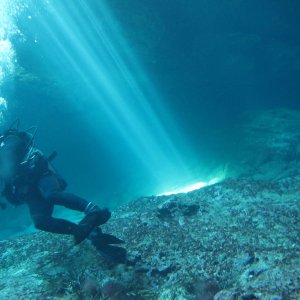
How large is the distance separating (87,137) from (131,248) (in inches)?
607

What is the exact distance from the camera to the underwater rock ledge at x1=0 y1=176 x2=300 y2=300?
3.57 metres

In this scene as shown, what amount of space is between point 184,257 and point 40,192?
270cm

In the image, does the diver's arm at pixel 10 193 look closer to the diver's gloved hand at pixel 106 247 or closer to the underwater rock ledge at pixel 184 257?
the underwater rock ledge at pixel 184 257

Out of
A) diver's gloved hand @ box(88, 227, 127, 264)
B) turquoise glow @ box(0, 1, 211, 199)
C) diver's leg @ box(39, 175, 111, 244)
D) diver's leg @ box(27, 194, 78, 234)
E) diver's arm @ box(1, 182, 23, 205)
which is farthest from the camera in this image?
turquoise glow @ box(0, 1, 211, 199)

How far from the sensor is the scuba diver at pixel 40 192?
14.6 feet

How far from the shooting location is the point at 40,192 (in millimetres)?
5066

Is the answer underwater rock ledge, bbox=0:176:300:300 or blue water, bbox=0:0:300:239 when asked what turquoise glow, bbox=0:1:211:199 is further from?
underwater rock ledge, bbox=0:176:300:300

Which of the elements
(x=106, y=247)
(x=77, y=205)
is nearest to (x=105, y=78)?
(x=77, y=205)

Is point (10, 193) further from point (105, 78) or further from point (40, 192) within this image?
point (105, 78)

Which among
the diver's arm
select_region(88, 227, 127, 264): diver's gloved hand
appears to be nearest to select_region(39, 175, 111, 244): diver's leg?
select_region(88, 227, 127, 264): diver's gloved hand

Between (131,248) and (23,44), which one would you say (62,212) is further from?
(131,248)

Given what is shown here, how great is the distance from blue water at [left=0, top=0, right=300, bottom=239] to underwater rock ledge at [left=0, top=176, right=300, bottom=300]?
968cm

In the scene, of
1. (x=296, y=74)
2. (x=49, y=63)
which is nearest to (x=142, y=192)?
(x=49, y=63)

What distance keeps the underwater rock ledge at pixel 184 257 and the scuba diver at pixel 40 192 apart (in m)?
0.50
